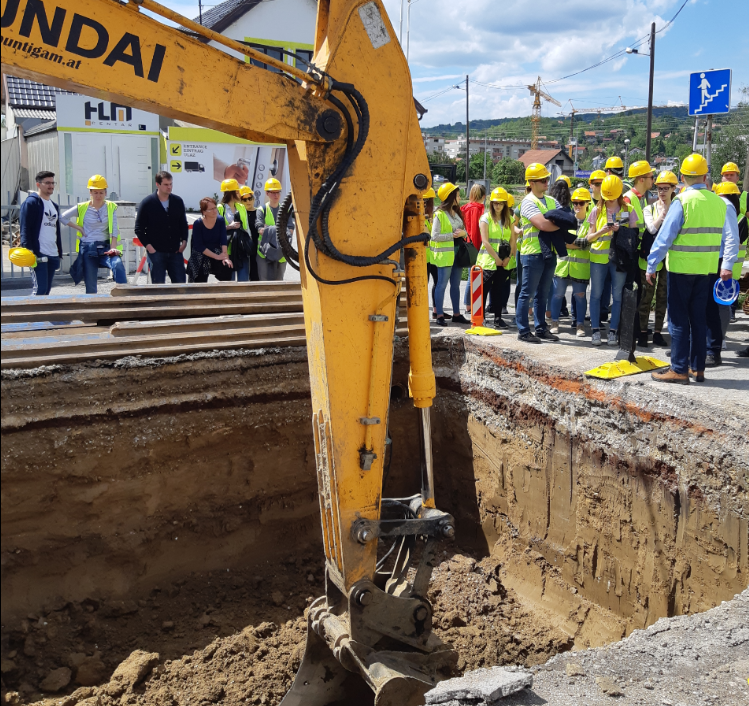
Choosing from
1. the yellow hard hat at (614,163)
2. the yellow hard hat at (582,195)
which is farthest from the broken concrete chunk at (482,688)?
the yellow hard hat at (614,163)

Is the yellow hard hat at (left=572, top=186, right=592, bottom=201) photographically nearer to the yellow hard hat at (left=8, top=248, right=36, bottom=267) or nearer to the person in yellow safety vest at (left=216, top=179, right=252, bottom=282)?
the person in yellow safety vest at (left=216, top=179, right=252, bottom=282)

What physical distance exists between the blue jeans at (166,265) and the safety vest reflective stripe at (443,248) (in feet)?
10.3

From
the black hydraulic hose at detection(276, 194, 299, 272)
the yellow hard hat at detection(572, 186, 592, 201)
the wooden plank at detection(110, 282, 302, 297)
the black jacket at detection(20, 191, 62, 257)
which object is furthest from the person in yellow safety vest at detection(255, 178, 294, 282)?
the black hydraulic hose at detection(276, 194, 299, 272)

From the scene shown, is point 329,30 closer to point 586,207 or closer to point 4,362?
point 4,362

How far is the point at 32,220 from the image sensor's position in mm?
8531

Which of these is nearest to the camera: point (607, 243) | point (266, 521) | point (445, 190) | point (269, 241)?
point (266, 521)

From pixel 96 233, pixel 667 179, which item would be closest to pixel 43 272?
pixel 96 233

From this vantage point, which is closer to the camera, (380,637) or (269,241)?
(380,637)

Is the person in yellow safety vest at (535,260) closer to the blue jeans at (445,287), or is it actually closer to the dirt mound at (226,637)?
the blue jeans at (445,287)

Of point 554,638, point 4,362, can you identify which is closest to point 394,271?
point 4,362

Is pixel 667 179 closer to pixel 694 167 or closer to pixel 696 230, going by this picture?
pixel 694 167

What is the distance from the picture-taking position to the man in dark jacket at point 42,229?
8516mm

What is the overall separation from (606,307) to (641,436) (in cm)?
370

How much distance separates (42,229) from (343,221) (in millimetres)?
6413
